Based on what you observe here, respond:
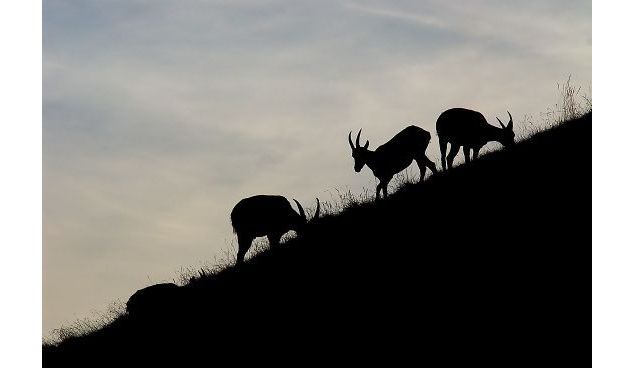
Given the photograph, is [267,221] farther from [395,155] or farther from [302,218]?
[395,155]

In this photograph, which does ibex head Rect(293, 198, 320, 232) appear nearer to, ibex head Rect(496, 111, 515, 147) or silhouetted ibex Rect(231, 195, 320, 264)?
silhouetted ibex Rect(231, 195, 320, 264)

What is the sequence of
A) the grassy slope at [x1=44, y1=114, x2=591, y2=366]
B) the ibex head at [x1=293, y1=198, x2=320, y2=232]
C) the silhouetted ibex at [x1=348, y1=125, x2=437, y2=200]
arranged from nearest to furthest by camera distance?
1. the grassy slope at [x1=44, y1=114, x2=591, y2=366]
2. the ibex head at [x1=293, y1=198, x2=320, y2=232]
3. the silhouetted ibex at [x1=348, y1=125, x2=437, y2=200]

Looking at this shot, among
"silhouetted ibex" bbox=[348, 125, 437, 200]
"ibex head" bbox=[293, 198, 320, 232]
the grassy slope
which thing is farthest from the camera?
"silhouetted ibex" bbox=[348, 125, 437, 200]

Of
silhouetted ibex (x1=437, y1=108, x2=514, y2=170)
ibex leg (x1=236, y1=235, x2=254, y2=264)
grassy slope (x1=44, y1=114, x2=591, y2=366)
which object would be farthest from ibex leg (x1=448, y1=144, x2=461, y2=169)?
ibex leg (x1=236, y1=235, x2=254, y2=264)

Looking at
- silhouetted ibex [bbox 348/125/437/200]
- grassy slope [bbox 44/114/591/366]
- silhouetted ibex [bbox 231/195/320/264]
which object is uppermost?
silhouetted ibex [bbox 348/125/437/200]

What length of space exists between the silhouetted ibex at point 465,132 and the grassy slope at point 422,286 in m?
1.10

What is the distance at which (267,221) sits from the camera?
59.5 ft

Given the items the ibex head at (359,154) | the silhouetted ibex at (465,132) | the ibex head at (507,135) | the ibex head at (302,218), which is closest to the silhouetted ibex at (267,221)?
the ibex head at (302,218)

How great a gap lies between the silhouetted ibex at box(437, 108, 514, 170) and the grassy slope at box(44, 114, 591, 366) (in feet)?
3.62

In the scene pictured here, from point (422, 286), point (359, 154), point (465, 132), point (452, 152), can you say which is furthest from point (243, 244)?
point (422, 286)

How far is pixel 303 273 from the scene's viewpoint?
1445 cm

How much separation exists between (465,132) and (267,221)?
4.56m

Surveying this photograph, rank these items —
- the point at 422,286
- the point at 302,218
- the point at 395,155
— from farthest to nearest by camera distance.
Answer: the point at 395,155
the point at 302,218
the point at 422,286

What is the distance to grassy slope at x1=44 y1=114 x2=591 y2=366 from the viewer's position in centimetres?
1014
